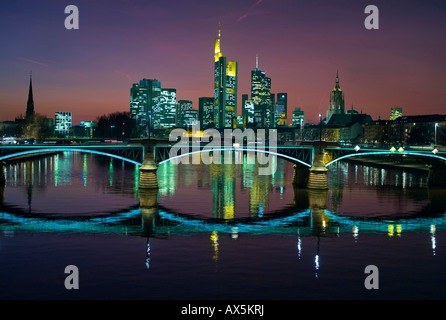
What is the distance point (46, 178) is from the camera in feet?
307

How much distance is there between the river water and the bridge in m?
3.59

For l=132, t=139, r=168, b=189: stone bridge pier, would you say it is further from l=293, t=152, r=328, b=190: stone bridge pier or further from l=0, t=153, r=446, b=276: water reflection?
l=293, t=152, r=328, b=190: stone bridge pier

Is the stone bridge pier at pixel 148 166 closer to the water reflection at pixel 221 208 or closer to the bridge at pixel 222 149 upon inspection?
the bridge at pixel 222 149

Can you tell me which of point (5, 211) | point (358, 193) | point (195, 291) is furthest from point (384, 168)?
point (195, 291)

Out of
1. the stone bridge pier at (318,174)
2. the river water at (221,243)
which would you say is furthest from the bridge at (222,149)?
the river water at (221,243)

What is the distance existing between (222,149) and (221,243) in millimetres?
37620

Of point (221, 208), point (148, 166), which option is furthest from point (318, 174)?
point (148, 166)

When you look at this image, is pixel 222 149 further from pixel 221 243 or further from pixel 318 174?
pixel 221 243

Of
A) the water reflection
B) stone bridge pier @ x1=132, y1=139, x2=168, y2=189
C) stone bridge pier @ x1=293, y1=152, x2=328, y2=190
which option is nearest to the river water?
the water reflection

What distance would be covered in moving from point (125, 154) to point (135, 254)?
39626mm

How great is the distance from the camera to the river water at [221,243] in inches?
1181

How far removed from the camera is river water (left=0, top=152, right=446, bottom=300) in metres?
30.0

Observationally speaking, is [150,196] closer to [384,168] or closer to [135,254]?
[135,254]

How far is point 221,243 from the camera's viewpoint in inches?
1625
